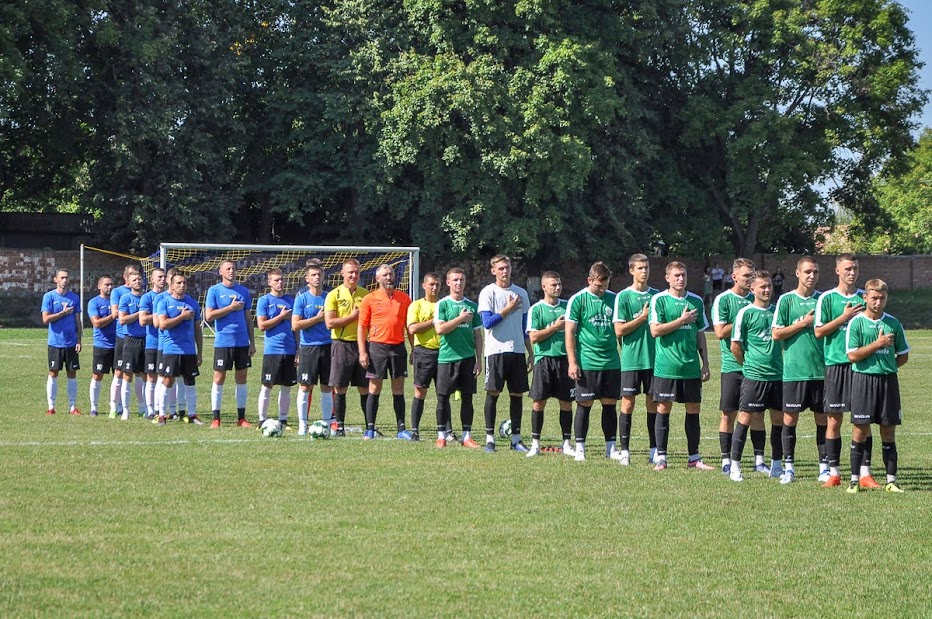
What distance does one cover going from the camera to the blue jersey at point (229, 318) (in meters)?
16.1

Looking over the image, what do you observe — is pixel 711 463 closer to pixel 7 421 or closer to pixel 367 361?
pixel 367 361

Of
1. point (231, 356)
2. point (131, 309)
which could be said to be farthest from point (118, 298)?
point (231, 356)

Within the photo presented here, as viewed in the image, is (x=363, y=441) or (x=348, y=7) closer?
(x=363, y=441)

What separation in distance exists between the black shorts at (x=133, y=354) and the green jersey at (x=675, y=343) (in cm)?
788

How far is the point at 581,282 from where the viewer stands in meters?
53.5

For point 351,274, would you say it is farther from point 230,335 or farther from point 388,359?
point 230,335

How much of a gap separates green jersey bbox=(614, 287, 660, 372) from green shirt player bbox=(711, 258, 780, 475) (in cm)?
67

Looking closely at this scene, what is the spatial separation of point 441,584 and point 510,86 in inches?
1470

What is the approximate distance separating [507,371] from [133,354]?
603 centimetres

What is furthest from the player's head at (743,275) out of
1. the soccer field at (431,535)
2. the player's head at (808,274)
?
the soccer field at (431,535)

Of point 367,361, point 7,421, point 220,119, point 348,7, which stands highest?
point 348,7

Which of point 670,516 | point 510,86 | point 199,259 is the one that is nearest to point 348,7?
point 510,86

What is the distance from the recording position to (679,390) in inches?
471

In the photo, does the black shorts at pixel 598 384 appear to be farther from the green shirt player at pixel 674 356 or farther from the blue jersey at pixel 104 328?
the blue jersey at pixel 104 328
